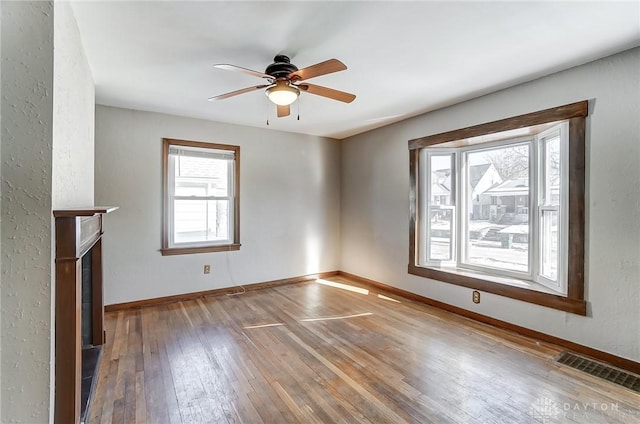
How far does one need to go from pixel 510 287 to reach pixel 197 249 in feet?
12.3

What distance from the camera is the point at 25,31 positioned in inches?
54.7

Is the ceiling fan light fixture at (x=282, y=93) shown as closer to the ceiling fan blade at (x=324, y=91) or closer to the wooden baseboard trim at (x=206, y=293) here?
the ceiling fan blade at (x=324, y=91)

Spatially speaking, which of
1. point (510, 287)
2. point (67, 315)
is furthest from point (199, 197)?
point (510, 287)

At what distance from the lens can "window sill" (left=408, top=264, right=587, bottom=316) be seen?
2668mm

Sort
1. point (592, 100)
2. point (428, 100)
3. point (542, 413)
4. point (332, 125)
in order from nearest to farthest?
1. point (542, 413)
2. point (592, 100)
3. point (428, 100)
4. point (332, 125)

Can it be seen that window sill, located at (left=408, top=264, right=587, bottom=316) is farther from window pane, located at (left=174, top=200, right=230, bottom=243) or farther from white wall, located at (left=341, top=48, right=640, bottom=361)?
window pane, located at (left=174, top=200, right=230, bottom=243)

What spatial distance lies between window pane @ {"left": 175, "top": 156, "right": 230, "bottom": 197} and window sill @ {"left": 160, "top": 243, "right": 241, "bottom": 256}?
726 mm

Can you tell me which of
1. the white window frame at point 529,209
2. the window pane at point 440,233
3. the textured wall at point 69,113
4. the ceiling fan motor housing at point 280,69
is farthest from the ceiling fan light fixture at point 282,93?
the window pane at point 440,233

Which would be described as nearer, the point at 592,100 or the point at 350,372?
the point at 350,372

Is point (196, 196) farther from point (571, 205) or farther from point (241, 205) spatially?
point (571, 205)

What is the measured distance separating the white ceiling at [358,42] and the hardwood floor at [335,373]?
7.98 ft

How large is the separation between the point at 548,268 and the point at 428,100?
212cm

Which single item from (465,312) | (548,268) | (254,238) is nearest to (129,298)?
(254,238)

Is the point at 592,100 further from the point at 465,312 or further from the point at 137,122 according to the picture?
the point at 137,122
